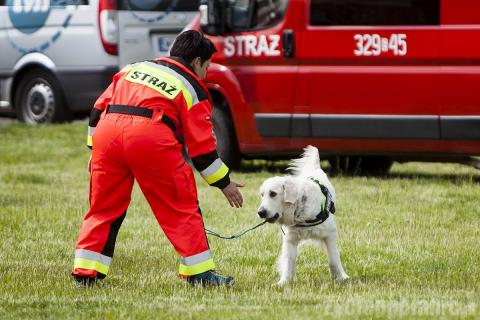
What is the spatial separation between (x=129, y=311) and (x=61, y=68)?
9.98 m

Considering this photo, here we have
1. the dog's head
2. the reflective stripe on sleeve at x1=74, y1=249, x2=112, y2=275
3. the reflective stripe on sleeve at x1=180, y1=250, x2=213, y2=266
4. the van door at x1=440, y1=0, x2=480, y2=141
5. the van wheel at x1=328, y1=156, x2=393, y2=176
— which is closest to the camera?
the reflective stripe on sleeve at x1=180, y1=250, x2=213, y2=266

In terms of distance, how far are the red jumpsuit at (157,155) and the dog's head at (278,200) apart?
0.39 m

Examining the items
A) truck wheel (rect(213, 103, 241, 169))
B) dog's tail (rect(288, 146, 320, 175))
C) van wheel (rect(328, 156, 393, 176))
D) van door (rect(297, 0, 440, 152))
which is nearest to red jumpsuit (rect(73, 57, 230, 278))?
dog's tail (rect(288, 146, 320, 175))

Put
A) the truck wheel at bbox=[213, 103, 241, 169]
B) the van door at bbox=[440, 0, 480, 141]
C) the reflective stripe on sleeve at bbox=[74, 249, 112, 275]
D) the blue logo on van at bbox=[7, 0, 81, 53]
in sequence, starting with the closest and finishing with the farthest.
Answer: the reflective stripe on sleeve at bbox=[74, 249, 112, 275]
the van door at bbox=[440, 0, 480, 141]
the truck wheel at bbox=[213, 103, 241, 169]
the blue logo on van at bbox=[7, 0, 81, 53]

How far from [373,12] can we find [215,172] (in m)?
5.19

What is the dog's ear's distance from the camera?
23.3 ft

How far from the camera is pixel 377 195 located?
11062mm

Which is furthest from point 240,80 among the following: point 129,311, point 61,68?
point 129,311

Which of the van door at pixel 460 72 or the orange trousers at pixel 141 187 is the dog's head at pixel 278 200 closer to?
the orange trousers at pixel 141 187

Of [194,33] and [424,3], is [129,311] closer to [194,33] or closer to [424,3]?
[194,33]

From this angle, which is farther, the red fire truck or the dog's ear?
the red fire truck

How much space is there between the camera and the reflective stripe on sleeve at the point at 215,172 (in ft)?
22.2

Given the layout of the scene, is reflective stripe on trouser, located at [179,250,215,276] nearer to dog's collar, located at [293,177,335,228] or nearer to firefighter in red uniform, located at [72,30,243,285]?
firefighter in red uniform, located at [72,30,243,285]

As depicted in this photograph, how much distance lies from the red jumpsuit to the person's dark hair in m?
0.05
